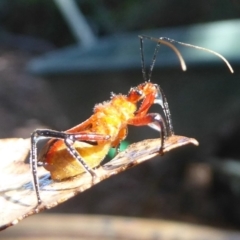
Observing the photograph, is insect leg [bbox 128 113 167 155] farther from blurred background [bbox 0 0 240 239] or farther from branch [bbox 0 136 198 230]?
blurred background [bbox 0 0 240 239]

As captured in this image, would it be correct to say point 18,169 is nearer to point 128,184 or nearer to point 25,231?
point 25,231

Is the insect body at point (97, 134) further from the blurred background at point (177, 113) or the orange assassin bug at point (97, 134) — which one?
the blurred background at point (177, 113)

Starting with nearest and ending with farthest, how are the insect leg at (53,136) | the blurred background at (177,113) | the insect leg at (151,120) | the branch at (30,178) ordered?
the branch at (30,178) < the insect leg at (53,136) < the insect leg at (151,120) < the blurred background at (177,113)

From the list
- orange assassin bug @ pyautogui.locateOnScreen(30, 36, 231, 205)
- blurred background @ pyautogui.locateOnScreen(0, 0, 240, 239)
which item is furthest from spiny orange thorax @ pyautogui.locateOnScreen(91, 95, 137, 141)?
blurred background @ pyautogui.locateOnScreen(0, 0, 240, 239)

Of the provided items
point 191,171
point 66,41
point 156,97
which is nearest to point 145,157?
point 156,97

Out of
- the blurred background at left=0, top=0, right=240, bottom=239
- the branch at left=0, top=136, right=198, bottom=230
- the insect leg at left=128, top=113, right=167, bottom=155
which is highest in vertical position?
the blurred background at left=0, top=0, right=240, bottom=239

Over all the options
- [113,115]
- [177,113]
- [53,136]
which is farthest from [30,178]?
[177,113]

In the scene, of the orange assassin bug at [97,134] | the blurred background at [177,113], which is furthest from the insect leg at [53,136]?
the blurred background at [177,113]
